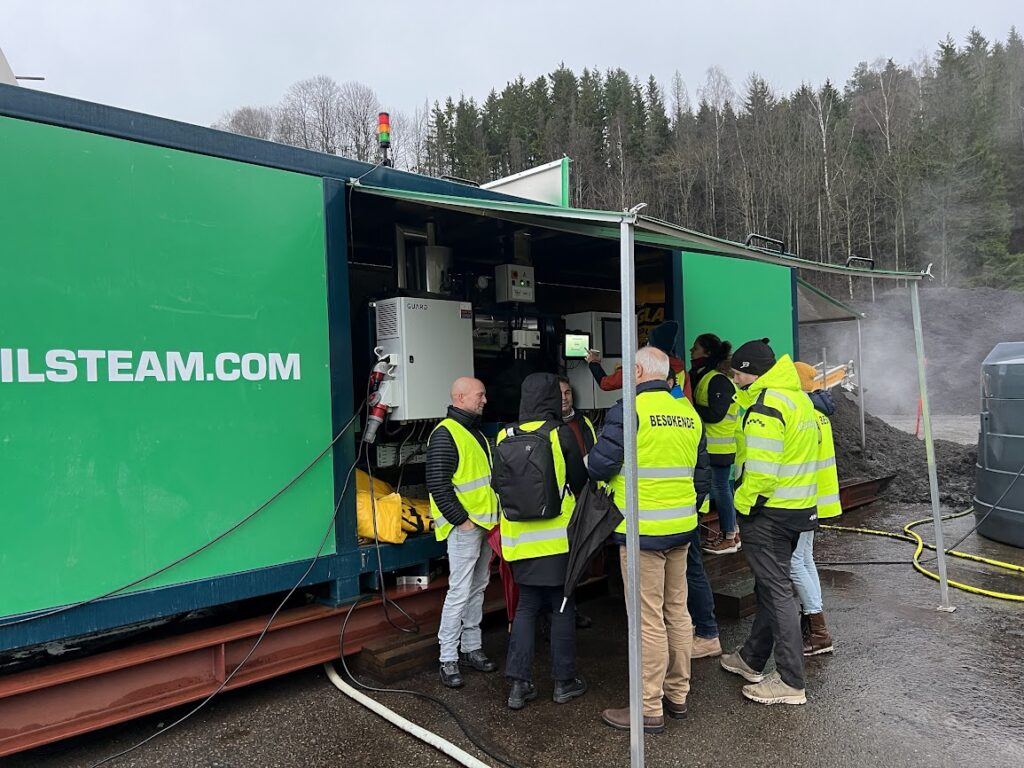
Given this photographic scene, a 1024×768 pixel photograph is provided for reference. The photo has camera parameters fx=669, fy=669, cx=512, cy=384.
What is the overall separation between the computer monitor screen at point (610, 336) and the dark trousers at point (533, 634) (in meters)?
2.85

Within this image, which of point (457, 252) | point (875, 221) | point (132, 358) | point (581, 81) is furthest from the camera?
point (581, 81)

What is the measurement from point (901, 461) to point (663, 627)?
981 cm

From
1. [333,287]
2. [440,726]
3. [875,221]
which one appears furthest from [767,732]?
[875,221]

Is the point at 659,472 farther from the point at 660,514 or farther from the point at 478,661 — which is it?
the point at 478,661

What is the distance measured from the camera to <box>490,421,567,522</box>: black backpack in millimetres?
3430

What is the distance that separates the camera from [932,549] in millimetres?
6539

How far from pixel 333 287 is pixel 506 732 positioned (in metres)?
2.55

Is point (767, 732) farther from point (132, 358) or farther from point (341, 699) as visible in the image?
point (132, 358)

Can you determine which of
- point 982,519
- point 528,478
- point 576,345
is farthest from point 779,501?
point 982,519

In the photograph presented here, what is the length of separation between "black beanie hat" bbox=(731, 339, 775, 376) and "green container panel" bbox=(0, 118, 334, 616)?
94.0 inches

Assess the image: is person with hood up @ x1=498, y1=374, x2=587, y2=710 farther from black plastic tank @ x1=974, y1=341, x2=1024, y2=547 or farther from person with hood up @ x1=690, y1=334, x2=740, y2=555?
black plastic tank @ x1=974, y1=341, x2=1024, y2=547

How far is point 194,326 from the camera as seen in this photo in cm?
334

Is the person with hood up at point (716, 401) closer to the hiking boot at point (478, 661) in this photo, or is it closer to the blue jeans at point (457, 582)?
the blue jeans at point (457, 582)

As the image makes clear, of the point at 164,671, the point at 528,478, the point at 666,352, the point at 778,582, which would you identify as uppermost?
the point at 666,352
